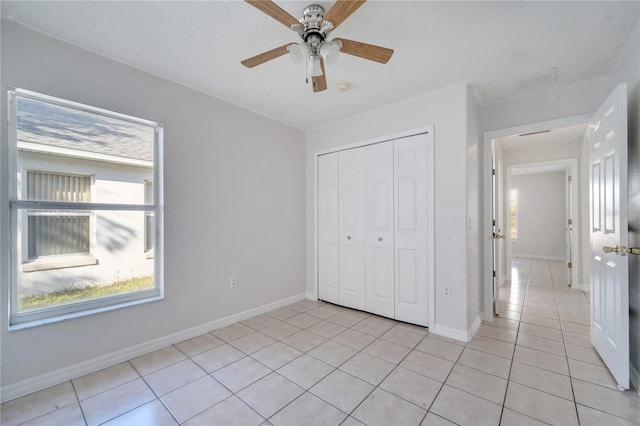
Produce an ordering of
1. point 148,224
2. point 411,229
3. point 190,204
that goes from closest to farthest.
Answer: point 148,224
point 190,204
point 411,229

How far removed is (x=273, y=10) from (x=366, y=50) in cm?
62

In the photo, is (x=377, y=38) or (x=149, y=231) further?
(x=149, y=231)

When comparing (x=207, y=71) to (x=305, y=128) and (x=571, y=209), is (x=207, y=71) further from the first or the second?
(x=571, y=209)

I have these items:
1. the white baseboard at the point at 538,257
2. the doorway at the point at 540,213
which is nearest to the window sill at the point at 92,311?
the doorway at the point at 540,213

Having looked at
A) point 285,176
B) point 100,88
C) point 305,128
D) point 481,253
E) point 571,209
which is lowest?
point 481,253

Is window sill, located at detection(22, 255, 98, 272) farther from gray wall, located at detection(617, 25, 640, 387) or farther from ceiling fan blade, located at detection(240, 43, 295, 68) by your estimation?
gray wall, located at detection(617, 25, 640, 387)

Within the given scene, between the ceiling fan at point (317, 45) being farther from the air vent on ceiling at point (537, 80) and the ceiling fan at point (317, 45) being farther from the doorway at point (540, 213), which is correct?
the doorway at point (540, 213)

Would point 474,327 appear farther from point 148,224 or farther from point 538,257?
point 538,257

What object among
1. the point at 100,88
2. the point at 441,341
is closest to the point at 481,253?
the point at 441,341

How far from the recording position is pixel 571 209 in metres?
4.61

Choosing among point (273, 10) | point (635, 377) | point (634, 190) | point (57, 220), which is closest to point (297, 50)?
point (273, 10)

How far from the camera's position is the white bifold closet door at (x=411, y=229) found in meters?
2.87

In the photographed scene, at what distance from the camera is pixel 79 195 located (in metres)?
2.11

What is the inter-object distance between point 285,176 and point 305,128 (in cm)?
84
